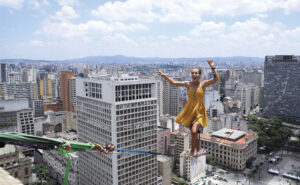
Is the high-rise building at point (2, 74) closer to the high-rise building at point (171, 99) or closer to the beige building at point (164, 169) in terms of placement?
the high-rise building at point (171, 99)

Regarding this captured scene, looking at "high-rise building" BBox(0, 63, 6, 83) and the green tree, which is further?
"high-rise building" BBox(0, 63, 6, 83)

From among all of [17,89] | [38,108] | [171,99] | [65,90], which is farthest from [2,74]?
[171,99]

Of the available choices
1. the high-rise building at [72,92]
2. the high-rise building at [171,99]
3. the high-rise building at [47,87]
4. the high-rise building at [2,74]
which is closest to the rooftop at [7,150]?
the high-rise building at [72,92]

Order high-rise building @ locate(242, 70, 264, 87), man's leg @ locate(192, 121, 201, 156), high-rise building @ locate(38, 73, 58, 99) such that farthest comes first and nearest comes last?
high-rise building @ locate(242, 70, 264, 87)
high-rise building @ locate(38, 73, 58, 99)
man's leg @ locate(192, 121, 201, 156)

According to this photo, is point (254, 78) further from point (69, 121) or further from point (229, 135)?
point (69, 121)

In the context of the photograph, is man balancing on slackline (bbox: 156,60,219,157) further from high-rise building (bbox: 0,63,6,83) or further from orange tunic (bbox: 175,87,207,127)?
high-rise building (bbox: 0,63,6,83)

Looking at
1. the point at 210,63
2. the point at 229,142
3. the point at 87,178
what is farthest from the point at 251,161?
the point at 210,63

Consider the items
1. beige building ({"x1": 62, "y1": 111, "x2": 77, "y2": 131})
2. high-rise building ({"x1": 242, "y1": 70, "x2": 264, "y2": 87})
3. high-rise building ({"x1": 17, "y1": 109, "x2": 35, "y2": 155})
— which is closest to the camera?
high-rise building ({"x1": 17, "y1": 109, "x2": 35, "y2": 155})

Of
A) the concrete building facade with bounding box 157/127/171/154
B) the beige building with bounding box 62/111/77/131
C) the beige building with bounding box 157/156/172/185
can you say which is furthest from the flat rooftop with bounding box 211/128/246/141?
the beige building with bounding box 62/111/77/131
